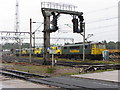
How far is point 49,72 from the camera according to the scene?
2034 centimetres

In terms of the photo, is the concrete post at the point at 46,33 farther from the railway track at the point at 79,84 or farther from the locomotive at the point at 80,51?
the locomotive at the point at 80,51

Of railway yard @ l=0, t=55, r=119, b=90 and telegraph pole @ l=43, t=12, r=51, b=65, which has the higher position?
telegraph pole @ l=43, t=12, r=51, b=65

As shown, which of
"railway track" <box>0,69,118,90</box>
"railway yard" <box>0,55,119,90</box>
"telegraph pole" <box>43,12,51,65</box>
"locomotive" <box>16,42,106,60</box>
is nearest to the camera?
"railway track" <box>0,69,118,90</box>

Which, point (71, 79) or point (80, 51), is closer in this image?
point (71, 79)

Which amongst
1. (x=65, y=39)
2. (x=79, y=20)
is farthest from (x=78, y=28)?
(x=65, y=39)

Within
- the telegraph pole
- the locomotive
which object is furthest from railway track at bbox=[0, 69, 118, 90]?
the locomotive

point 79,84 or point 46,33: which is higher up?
point 46,33

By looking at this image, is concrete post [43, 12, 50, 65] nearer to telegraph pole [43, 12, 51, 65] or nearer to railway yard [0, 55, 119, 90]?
telegraph pole [43, 12, 51, 65]

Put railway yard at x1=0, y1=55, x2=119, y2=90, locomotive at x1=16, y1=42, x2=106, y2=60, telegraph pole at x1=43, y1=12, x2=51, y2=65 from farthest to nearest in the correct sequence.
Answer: locomotive at x1=16, y1=42, x2=106, y2=60 < telegraph pole at x1=43, y1=12, x2=51, y2=65 < railway yard at x1=0, y1=55, x2=119, y2=90

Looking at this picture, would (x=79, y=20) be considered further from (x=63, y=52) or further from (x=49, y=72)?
(x=63, y=52)

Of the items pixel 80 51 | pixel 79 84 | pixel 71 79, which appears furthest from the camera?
pixel 80 51

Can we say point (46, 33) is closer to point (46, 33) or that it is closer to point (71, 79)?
point (46, 33)

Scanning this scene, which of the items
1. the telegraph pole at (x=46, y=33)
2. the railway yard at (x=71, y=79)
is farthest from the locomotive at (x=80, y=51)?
the railway yard at (x=71, y=79)

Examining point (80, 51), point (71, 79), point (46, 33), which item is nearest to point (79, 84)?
point (71, 79)
